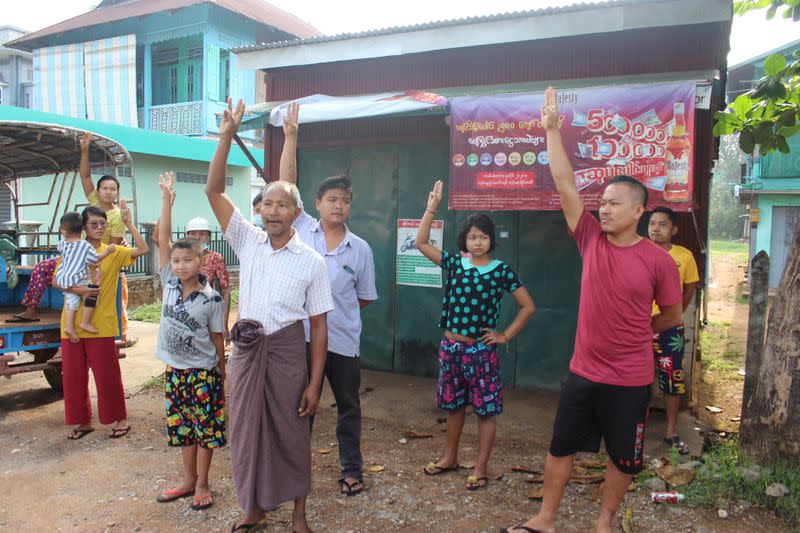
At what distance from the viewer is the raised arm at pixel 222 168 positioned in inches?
119

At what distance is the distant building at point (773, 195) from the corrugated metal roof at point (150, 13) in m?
12.9

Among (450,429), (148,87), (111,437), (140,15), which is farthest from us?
(148,87)

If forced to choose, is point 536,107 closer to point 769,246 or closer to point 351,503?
point 351,503

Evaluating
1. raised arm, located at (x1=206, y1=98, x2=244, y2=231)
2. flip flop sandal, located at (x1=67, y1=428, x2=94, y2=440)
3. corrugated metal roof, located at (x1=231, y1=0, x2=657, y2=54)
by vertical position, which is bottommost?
flip flop sandal, located at (x1=67, y1=428, x2=94, y2=440)

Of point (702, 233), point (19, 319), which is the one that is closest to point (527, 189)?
point (702, 233)

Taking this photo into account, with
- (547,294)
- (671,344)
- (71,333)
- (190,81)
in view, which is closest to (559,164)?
(671,344)

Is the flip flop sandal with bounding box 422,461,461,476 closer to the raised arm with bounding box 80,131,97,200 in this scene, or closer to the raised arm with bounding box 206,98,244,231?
the raised arm with bounding box 206,98,244,231

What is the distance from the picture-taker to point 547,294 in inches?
234

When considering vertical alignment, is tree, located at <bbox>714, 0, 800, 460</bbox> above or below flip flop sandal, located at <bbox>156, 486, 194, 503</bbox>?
above

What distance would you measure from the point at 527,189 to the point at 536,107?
25.9 inches

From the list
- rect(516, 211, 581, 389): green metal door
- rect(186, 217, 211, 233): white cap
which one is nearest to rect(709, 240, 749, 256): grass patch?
rect(516, 211, 581, 389): green metal door

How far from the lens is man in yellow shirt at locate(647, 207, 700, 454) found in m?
4.50

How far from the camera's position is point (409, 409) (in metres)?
5.54

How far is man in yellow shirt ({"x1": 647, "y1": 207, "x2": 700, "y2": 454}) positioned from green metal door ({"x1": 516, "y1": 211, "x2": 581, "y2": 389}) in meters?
1.25
